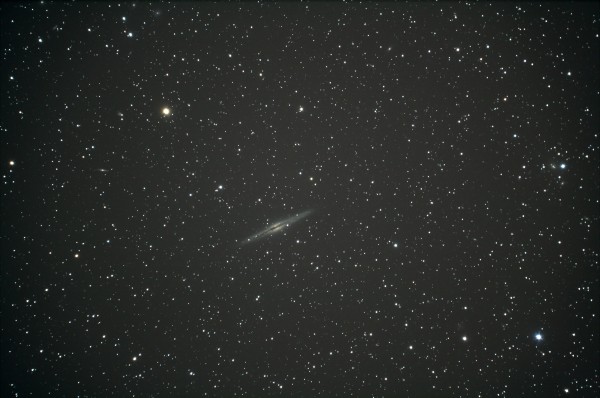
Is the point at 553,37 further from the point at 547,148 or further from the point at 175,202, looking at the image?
the point at 175,202

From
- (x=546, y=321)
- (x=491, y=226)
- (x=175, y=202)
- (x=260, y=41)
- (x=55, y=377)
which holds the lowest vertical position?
(x=546, y=321)

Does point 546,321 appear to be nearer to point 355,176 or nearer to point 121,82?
point 355,176

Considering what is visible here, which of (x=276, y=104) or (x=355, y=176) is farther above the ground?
(x=276, y=104)

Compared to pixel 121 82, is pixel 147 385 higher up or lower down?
lower down

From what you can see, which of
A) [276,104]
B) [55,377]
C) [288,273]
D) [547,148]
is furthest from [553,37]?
[55,377]

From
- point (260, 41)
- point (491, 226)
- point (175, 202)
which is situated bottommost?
point (491, 226)

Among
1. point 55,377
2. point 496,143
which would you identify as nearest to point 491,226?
point 496,143
